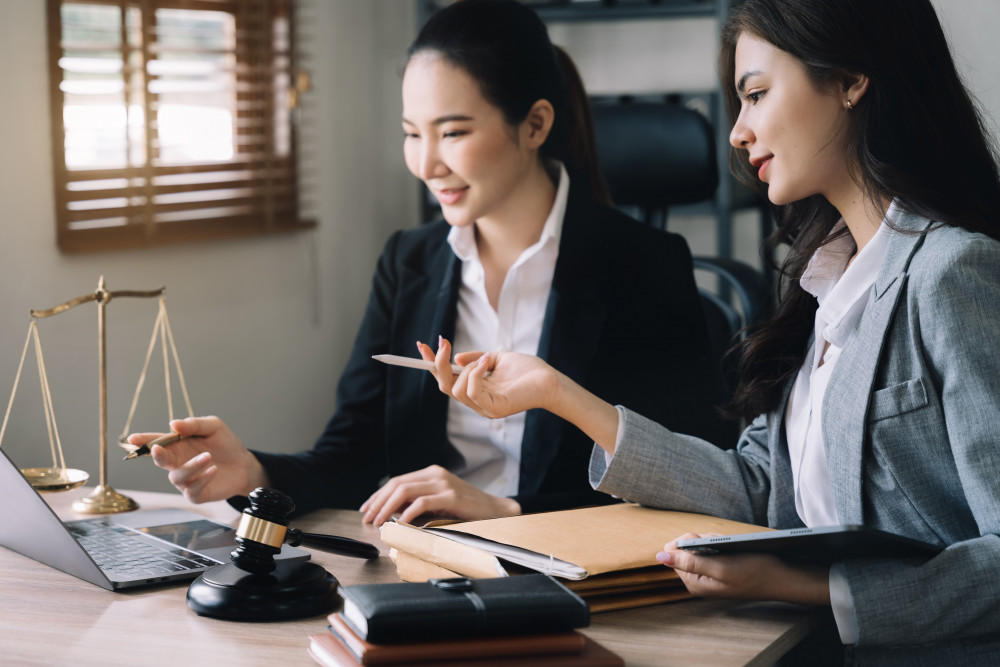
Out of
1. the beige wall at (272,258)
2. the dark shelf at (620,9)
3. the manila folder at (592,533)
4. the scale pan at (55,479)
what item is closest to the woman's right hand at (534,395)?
the manila folder at (592,533)

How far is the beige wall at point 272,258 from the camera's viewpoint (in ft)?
7.02

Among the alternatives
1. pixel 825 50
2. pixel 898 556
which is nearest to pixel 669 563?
pixel 898 556

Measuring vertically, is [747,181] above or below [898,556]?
above

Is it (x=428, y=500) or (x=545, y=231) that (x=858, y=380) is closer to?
(x=428, y=500)

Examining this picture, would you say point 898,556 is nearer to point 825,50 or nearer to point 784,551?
point 784,551

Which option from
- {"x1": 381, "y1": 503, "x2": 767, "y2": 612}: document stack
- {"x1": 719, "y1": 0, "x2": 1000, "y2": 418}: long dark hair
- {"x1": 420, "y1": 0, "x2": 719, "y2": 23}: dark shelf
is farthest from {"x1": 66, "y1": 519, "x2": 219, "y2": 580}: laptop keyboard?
{"x1": 420, "y1": 0, "x2": 719, "y2": 23}: dark shelf

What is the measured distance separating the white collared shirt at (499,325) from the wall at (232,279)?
927mm

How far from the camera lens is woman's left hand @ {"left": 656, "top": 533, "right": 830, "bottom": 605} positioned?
3.28 ft

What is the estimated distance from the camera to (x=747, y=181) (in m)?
1.47

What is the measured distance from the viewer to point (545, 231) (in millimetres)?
1812

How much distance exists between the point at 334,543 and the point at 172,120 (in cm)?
178

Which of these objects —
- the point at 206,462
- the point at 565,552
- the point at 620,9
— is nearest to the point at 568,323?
the point at 206,462

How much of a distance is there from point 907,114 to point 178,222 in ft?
6.21

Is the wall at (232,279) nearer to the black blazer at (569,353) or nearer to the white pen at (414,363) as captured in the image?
the black blazer at (569,353)
